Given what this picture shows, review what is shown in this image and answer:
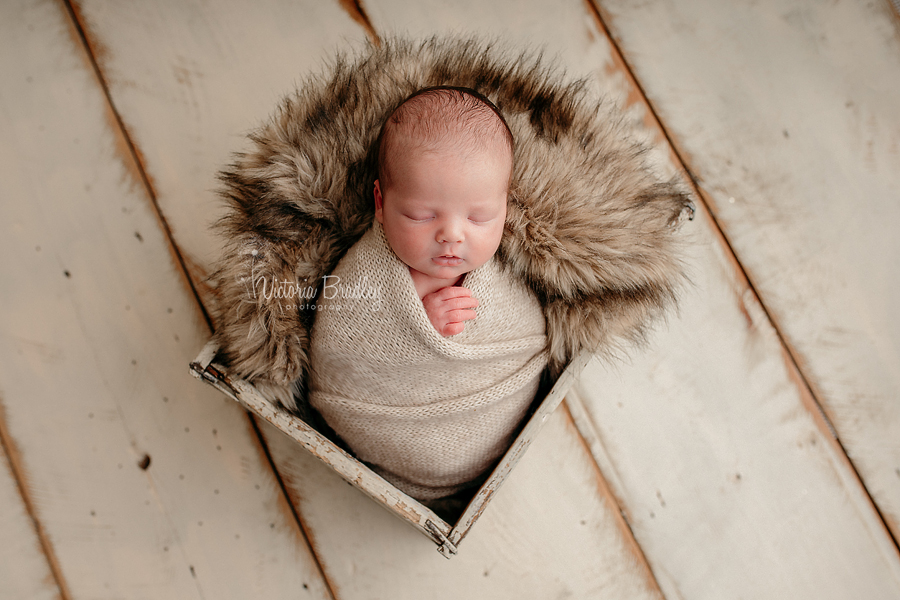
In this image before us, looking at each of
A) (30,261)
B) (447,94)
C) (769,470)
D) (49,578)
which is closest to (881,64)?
(769,470)

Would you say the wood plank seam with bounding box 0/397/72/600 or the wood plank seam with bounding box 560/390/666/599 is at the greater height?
the wood plank seam with bounding box 560/390/666/599

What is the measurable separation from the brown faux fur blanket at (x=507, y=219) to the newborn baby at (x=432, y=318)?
0.04 m

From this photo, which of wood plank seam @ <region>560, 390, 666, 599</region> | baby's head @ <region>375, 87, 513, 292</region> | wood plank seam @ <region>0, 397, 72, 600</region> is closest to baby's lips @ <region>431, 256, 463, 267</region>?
baby's head @ <region>375, 87, 513, 292</region>

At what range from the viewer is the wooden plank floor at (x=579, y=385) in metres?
0.92

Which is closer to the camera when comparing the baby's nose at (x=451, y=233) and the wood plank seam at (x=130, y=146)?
the baby's nose at (x=451, y=233)

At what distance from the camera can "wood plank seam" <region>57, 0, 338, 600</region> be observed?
0.93 metres

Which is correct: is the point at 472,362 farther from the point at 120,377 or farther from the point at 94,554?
the point at 94,554

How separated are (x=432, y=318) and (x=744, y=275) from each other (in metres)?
0.63

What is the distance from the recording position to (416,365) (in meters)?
0.73

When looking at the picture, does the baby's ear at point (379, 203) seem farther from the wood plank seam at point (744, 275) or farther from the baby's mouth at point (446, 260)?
the wood plank seam at point (744, 275)

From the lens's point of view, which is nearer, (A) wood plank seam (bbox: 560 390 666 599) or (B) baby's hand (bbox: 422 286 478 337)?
(B) baby's hand (bbox: 422 286 478 337)

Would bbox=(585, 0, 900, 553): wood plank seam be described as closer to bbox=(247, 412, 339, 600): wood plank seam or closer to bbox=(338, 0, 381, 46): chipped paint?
bbox=(338, 0, 381, 46): chipped paint

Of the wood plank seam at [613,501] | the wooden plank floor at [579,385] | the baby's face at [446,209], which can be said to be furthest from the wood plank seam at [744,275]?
the baby's face at [446,209]

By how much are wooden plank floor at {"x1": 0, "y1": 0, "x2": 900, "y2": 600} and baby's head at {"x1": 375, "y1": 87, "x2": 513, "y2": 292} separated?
1.33ft
